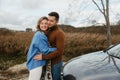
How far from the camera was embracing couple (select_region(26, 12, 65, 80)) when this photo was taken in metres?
5.23

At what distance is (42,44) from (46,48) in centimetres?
8

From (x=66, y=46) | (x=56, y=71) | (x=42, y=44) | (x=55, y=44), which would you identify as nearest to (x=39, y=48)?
(x=42, y=44)

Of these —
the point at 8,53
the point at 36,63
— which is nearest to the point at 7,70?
the point at 8,53

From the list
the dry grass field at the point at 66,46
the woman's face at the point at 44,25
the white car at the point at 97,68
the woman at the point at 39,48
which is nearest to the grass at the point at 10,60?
the dry grass field at the point at 66,46

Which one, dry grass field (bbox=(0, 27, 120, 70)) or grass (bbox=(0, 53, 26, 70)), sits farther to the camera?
dry grass field (bbox=(0, 27, 120, 70))

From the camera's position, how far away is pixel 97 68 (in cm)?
443

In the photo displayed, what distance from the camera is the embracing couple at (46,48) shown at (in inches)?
206

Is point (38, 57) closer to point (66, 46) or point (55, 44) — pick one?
point (55, 44)

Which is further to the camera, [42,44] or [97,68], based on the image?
[42,44]

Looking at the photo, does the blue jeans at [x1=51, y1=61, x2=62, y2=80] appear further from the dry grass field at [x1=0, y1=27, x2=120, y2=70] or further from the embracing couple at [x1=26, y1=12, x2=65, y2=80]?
the dry grass field at [x1=0, y1=27, x2=120, y2=70]

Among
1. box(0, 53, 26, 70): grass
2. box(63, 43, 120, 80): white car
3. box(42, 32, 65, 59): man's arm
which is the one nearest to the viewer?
box(63, 43, 120, 80): white car

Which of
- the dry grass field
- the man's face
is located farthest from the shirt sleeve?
the dry grass field

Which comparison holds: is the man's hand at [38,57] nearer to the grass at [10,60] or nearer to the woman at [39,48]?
the woman at [39,48]

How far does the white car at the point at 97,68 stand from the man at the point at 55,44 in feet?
0.59
